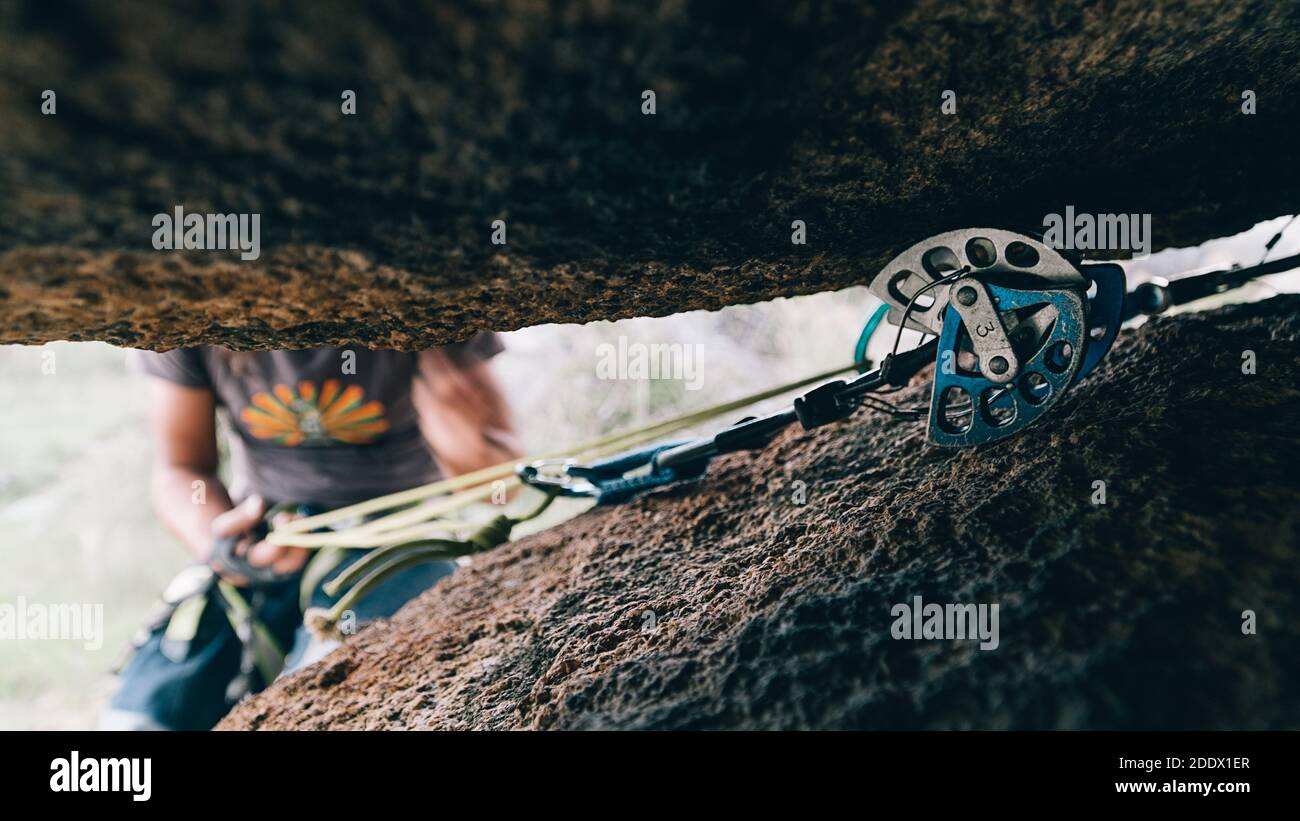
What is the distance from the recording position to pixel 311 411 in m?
2.55

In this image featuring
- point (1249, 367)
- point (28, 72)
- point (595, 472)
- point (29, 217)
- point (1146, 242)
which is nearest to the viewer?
point (28, 72)

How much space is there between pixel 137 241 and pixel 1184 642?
1023mm

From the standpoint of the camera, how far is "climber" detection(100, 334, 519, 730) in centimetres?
224

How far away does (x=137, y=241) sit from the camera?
0.72m

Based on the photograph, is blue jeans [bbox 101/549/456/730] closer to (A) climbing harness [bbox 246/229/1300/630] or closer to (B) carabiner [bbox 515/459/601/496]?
(B) carabiner [bbox 515/459/601/496]

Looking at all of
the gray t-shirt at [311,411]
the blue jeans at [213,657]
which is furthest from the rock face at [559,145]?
the gray t-shirt at [311,411]

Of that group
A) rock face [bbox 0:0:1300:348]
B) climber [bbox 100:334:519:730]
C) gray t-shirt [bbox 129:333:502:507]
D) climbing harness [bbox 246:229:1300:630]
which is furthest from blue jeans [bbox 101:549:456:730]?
rock face [bbox 0:0:1300:348]

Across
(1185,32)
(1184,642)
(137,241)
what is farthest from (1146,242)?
(137,241)

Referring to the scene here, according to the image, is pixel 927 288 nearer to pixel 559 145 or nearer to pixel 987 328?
pixel 987 328

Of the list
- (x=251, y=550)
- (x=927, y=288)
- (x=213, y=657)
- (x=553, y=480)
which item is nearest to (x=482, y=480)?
(x=553, y=480)

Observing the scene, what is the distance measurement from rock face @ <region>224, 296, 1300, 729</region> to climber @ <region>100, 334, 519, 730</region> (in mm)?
1080

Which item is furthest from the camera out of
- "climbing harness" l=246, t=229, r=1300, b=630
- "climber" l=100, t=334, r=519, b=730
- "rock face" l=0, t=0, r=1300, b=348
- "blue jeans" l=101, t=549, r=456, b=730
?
"climber" l=100, t=334, r=519, b=730

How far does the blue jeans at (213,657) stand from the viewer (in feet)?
7.00
